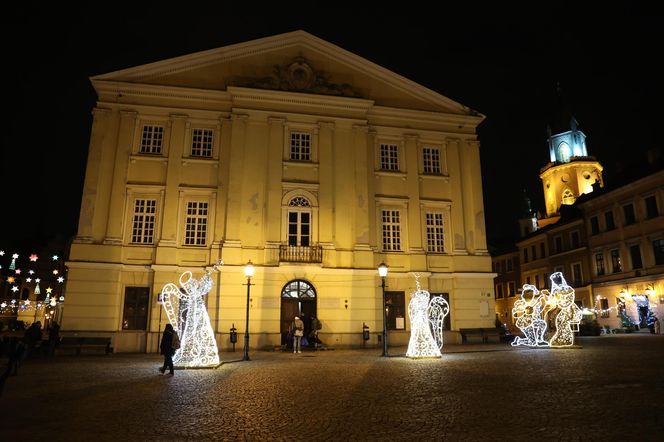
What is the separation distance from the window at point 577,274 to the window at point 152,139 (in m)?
39.7

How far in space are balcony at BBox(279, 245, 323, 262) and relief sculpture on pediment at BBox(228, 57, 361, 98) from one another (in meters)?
9.42

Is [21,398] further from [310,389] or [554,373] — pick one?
[554,373]

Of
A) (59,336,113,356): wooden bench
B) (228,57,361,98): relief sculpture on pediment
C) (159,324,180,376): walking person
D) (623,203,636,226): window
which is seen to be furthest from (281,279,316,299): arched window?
(623,203,636,226): window

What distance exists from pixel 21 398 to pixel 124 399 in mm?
2278

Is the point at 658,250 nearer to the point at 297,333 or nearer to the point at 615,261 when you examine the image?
the point at 615,261

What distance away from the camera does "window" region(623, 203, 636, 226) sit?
130 ft

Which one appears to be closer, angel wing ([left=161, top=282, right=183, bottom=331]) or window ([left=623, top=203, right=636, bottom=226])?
angel wing ([left=161, top=282, right=183, bottom=331])

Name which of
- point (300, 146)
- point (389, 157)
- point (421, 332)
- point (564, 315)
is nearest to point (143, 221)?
point (300, 146)

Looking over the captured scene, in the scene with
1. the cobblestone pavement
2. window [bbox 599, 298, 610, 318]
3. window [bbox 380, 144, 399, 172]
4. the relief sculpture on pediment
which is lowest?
the cobblestone pavement

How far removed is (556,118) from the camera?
71.7 meters

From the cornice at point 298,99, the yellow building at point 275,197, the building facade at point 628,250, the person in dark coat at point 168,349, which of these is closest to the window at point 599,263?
the building facade at point 628,250

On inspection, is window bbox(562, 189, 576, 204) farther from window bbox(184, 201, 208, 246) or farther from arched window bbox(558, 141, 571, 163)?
window bbox(184, 201, 208, 246)

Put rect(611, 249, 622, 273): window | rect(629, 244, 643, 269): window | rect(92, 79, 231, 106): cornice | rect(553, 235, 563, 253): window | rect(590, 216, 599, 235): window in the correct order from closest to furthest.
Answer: rect(92, 79, 231, 106): cornice
rect(629, 244, 643, 269): window
rect(611, 249, 622, 273): window
rect(590, 216, 599, 235): window
rect(553, 235, 563, 253): window

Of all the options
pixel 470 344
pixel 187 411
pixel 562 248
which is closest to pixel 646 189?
pixel 562 248
